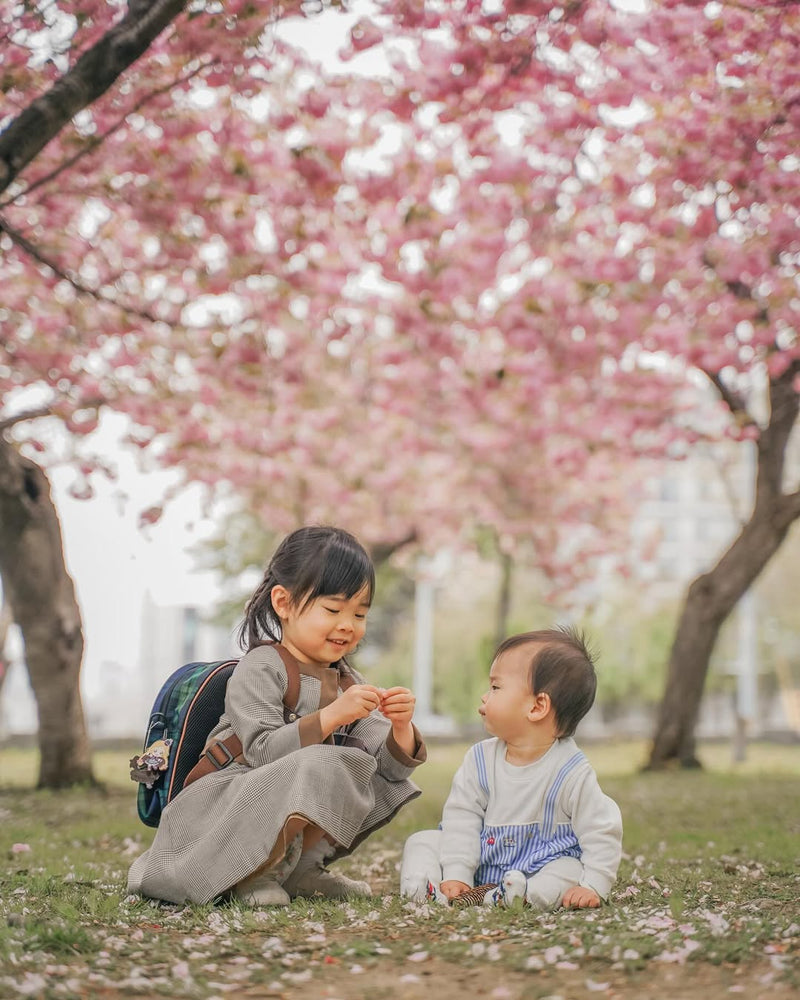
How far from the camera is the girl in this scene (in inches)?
139

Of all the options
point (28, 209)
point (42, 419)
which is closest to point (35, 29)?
point (28, 209)

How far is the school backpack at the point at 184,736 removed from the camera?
3770mm

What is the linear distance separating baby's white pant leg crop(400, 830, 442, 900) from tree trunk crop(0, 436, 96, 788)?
5338 mm

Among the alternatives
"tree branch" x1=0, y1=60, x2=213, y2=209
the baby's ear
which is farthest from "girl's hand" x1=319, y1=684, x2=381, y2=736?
"tree branch" x1=0, y1=60, x2=213, y2=209

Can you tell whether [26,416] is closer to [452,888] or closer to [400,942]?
[452,888]

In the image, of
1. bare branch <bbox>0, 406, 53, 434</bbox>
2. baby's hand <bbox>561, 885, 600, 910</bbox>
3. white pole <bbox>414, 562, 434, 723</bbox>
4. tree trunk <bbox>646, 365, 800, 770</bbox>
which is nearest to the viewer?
baby's hand <bbox>561, 885, 600, 910</bbox>

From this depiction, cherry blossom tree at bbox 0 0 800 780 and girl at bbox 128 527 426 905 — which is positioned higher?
cherry blossom tree at bbox 0 0 800 780

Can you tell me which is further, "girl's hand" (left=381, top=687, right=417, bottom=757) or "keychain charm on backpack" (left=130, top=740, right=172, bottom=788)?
"keychain charm on backpack" (left=130, top=740, right=172, bottom=788)

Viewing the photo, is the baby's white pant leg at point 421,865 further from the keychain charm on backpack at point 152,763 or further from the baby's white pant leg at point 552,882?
the keychain charm on backpack at point 152,763

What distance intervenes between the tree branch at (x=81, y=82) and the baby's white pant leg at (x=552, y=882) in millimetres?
3484

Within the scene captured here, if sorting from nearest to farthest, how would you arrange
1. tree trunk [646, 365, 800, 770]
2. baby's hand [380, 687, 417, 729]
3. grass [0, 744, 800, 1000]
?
grass [0, 744, 800, 1000] → baby's hand [380, 687, 417, 729] → tree trunk [646, 365, 800, 770]

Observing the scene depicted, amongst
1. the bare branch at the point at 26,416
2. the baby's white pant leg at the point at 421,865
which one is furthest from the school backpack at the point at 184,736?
the bare branch at the point at 26,416

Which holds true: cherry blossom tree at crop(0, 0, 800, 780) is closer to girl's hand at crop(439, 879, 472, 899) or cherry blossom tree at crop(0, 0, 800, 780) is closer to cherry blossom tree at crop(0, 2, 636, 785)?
cherry blossom tree at crop(0, 2, 636, 785)

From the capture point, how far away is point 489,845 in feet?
12.3
